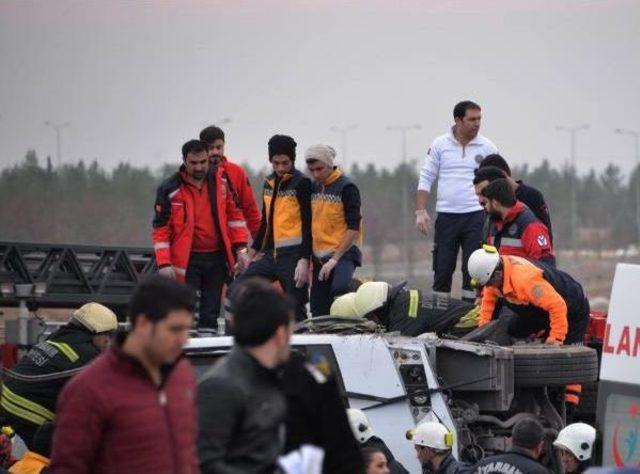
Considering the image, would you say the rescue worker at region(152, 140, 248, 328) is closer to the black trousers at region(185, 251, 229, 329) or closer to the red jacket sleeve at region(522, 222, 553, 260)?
the black trousers at region(185, 251, 229, 329)

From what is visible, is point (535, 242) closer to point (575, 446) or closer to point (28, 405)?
point (575, 446)

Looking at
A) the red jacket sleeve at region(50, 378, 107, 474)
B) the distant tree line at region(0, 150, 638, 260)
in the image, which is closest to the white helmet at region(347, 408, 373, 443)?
the red jacket sleeve at region(50, 378, 107, 474)

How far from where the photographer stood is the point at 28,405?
1264 centimetres

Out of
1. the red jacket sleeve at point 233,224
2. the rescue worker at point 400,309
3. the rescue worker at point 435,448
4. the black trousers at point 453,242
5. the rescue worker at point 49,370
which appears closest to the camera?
the rescue worker at point 435,448

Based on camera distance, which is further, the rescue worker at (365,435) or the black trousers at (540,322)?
the black trousers at (540,322)

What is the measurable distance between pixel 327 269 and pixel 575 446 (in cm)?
355

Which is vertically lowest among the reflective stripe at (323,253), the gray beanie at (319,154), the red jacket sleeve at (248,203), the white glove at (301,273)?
the white glove at (301,273)

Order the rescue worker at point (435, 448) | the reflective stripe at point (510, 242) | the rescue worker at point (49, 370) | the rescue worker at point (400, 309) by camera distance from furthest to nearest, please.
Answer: the reflective stripe at point (510, 242) → the rescue worker at point (400, 309) → the rescue worker at point (49, 370) → the rescue worker at point (435, 448)

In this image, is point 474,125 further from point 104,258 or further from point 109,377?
point 109,377

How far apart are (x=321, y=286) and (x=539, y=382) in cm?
268

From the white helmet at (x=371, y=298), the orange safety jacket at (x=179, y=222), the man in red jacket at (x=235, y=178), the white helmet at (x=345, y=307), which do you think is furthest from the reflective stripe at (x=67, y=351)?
the man in red jacket at (x=235, y=178)

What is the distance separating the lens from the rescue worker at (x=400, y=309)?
13.6m

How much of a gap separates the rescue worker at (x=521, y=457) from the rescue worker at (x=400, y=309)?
2191 mm

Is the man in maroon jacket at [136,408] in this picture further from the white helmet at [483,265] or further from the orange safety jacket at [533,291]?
the orange safety jacket at [533,291]
